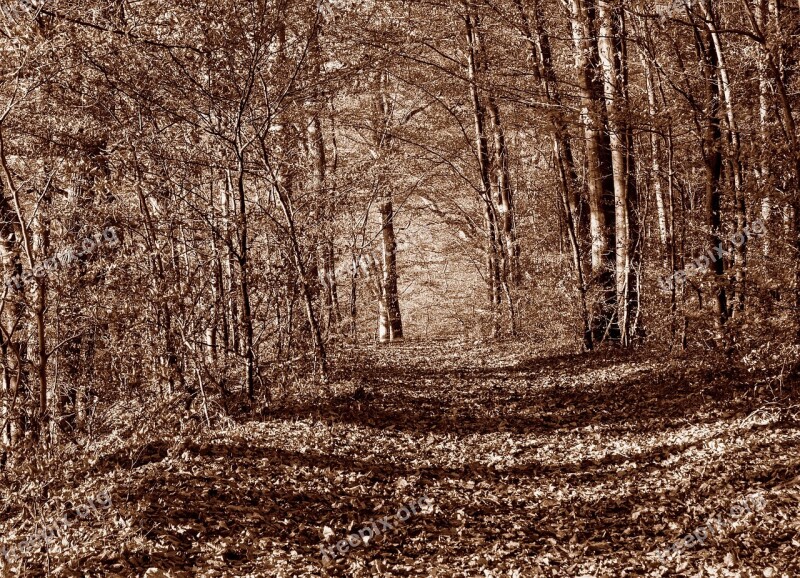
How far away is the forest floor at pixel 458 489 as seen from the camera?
5.18 m

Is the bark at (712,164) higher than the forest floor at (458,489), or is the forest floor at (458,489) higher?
the bark at (712,164)

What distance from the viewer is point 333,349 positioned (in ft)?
47.1

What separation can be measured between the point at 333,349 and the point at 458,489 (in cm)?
779

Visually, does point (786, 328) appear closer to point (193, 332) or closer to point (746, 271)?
point (746, 271)

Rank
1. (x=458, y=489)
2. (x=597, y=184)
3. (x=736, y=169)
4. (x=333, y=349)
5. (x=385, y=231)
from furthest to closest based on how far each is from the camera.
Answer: (x=385, y=231) < (x=333, y=349) < (x=597, y=184) < (x=736, y=169) < (x=458, y=489)

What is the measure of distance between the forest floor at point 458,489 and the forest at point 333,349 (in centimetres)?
4

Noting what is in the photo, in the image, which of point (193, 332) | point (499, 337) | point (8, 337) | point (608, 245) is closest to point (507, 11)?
point (608, 245)

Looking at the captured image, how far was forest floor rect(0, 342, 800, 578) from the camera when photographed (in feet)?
17.0

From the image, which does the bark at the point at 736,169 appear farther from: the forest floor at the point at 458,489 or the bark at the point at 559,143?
the bark at the point at 559,143

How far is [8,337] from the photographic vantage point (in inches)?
239

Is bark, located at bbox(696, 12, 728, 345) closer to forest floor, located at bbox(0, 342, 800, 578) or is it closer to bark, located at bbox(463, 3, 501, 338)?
forest floor, located at bbox(0, 342, 800, 578)

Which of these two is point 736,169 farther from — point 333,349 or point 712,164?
point 333,349

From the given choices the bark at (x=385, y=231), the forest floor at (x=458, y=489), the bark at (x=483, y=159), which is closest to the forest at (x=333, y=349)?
the forest floor at (x=458, y=489)

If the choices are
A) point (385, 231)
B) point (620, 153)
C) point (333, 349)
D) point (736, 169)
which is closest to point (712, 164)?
point (736, 169)
